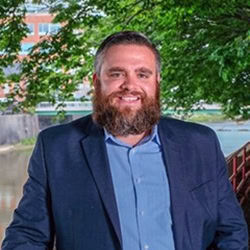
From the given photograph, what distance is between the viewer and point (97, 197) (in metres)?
1.31

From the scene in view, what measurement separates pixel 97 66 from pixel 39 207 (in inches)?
15.7

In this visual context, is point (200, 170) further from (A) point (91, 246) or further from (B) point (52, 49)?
(B) point (52, 49)

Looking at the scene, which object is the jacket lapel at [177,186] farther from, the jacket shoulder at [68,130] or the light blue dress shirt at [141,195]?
the jacket shoulder at [68,130]

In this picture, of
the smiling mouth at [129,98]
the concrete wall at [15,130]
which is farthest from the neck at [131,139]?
the concrete wall at [15,130]

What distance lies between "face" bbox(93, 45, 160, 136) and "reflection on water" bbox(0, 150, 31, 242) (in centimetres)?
1723

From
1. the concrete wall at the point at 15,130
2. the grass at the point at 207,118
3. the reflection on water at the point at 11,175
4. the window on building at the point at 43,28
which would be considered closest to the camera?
the window on building at the point at 43,28

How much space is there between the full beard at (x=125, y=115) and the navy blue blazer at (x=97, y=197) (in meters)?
0.05

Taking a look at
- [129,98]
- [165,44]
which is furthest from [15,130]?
[129,98]

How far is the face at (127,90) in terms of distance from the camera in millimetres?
1366

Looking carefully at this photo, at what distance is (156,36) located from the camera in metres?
7.51

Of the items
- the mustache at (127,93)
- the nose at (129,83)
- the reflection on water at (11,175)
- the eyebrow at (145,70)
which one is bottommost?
the reflection on water at (11,175)

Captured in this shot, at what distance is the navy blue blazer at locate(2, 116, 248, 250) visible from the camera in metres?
1.31

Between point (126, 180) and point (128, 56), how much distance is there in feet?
1.04

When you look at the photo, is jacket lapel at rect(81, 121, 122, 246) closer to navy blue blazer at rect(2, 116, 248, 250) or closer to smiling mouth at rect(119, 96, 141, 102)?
navy blue blazer at rect(2, 116, 248, 250)
